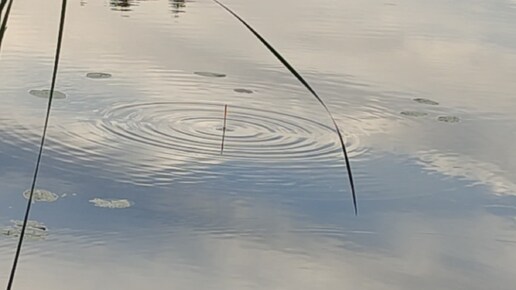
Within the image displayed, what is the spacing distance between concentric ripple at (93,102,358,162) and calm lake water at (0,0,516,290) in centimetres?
1

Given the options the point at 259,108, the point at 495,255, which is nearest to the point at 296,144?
the point at 259,108

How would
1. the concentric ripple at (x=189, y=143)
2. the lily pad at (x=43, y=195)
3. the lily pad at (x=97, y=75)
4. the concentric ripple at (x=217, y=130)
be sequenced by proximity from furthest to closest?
the lily pad at (x=97, y=75) → the concentric ripple at (x=217, y=130) → the concentric ripple at (x=189, y=143) → the lily pad at (x=43, y=195)

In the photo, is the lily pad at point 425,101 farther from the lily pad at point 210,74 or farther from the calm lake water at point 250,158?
the lily pad at point 210,74

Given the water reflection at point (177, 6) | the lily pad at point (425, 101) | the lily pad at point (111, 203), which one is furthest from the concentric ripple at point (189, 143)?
the water reflection at point (177, 6)

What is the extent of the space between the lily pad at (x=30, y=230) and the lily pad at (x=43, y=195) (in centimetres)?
19

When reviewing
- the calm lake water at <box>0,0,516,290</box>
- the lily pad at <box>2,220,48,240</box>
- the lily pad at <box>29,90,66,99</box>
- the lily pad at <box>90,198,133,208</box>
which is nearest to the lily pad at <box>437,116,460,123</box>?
the calm lake water at <box>0,0,516,290</box>

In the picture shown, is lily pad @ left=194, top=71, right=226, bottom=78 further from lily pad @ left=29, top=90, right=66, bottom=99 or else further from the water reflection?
the water reflection

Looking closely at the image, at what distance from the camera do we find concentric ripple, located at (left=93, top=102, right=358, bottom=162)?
11.3 ft

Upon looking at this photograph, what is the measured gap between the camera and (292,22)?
19.7 feet

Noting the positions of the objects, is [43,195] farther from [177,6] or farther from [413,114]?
[177,6]

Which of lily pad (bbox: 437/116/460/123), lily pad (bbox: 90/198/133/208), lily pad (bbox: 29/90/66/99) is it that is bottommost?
lily pad (bbox: 437/116/460/123)

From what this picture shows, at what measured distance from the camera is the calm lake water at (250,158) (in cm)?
255

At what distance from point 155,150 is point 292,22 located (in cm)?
280

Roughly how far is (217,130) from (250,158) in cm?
34
